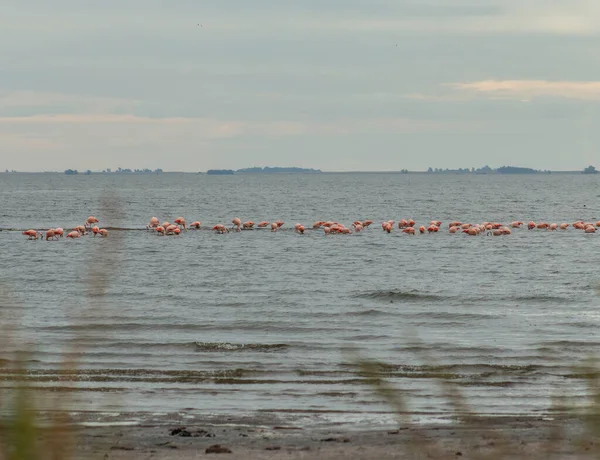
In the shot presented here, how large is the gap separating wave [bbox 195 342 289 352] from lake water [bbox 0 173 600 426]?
77 millimetres

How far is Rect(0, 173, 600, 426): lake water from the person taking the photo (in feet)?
42.1

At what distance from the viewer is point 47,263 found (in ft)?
121

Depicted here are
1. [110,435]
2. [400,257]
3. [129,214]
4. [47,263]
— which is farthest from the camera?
[129,214]

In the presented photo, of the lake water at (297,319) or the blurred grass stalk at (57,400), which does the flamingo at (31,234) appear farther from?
the blurred grass stalk at (57,400)

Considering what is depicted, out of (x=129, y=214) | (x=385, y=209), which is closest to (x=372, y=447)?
(x=129, y=214)

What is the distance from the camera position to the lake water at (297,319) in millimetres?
12828

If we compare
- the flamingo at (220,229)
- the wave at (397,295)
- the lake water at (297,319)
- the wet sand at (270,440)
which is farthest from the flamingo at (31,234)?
the wet sand at (270,440)

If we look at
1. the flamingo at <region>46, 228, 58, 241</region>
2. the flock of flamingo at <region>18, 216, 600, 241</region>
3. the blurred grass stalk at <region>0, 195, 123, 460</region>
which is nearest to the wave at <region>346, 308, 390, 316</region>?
the blurred grass stalk at <region>0, 195, 123, 460</region>

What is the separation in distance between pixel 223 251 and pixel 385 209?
4516cm

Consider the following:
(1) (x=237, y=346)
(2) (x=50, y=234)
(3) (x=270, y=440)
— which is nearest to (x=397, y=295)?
(1) (x=237, y=346)

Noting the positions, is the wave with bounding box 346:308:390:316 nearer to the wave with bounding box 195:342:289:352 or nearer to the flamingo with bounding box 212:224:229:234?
the wave with bounding box 195:342:289:352

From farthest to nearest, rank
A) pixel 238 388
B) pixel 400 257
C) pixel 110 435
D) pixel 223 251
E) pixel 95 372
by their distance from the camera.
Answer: pixel 223 251 → pixel 400 257 → pixel 95 372 → pixel 238 388 → pixel 110 435

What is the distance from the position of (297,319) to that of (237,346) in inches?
158

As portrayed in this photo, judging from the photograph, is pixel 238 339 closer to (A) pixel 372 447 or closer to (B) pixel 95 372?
(B) pixel 95 372
